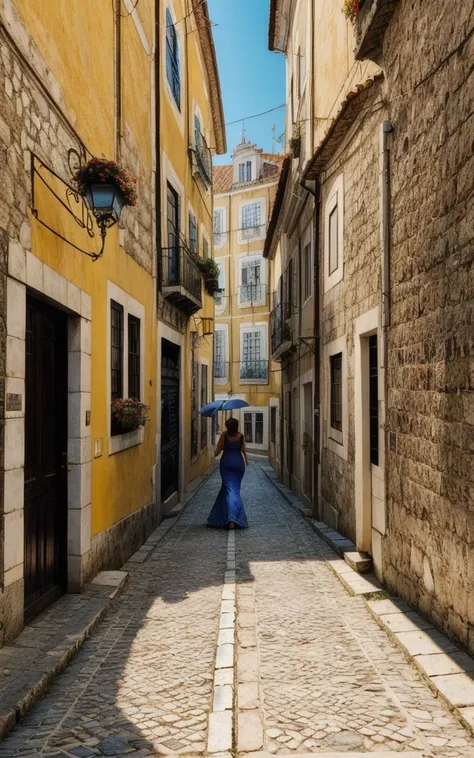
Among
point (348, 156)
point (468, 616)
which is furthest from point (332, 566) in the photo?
point (348, 156)

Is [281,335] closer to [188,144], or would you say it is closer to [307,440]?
[307,440]

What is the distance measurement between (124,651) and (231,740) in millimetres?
1590

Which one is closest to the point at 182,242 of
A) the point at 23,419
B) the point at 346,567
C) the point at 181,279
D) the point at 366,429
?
the point at 181,279

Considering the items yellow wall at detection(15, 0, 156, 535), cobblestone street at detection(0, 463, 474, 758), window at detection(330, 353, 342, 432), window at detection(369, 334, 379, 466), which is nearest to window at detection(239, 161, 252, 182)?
yellow wall at detection(15, 0, 156, 535)

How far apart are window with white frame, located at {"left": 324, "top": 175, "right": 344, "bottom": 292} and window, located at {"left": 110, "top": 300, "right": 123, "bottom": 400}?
2965 millimetres

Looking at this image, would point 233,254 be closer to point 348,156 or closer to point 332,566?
point 348,156

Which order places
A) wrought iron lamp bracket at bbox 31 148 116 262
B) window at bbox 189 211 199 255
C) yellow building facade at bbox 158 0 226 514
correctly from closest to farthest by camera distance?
wrought iron lamp bracket at bbox 31 148 116 262 < yellow building facade at bbox 158 0 226 514 < window at bbox 189 211 199 255

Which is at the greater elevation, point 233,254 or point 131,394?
point 233,254

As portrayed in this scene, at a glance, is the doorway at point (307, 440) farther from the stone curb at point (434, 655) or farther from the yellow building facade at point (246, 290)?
the yellow building facade at point (246, 290)

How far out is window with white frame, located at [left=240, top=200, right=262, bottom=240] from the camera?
103ft

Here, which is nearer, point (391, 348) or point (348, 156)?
point (391, 348)

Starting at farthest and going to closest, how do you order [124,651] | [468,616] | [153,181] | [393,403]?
[153,181] → [393,403] → [124,651] → [468,616]

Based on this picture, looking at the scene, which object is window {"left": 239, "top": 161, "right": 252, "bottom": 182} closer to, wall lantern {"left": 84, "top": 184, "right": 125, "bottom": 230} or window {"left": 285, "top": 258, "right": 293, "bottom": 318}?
window {"left": 285, "top": 258, "right": 293, "bottom": 318}

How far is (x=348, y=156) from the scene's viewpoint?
800 cm
